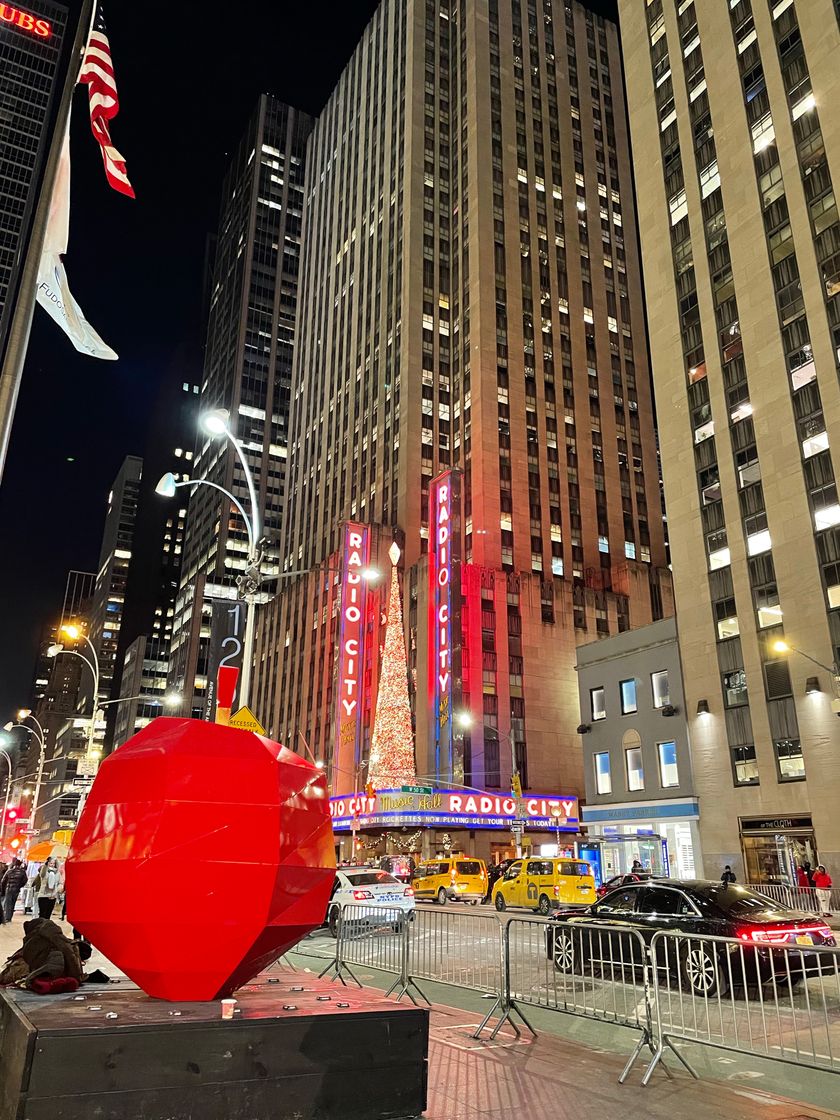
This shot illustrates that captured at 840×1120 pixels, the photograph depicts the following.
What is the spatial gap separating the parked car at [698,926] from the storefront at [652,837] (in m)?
26.6

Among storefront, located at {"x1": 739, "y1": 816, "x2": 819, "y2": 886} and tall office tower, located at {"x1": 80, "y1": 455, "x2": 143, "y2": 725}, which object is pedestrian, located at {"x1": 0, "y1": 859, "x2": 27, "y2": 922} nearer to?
storefront, located at {"x1": 739, "y1": 816, "x2": 819, "y2": 886}

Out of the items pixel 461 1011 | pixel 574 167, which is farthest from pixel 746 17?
pixel 461 1011

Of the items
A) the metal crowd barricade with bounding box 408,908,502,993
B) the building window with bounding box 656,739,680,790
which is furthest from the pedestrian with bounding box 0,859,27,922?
the building window with bounding box 656,739,680,790

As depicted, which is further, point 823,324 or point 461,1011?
point 823,324

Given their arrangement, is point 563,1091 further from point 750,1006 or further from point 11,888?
point 11,888

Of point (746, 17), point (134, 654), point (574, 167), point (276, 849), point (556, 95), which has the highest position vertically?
point (556, 95)

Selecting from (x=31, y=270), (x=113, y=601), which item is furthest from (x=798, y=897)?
(x=113, y=601)

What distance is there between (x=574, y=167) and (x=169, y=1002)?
98.8m

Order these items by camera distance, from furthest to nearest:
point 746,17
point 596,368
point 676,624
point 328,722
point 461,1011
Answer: point 596,368 → point 328,722 → point 746,17 → point 676,624 → point 461,1011

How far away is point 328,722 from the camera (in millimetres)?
76312

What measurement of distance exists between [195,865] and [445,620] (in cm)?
5431

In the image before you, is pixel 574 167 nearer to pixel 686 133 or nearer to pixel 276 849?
pixel 686 133

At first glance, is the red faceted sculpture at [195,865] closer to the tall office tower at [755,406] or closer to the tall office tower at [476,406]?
the tall office tower at [755,406]

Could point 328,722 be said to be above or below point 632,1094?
above
